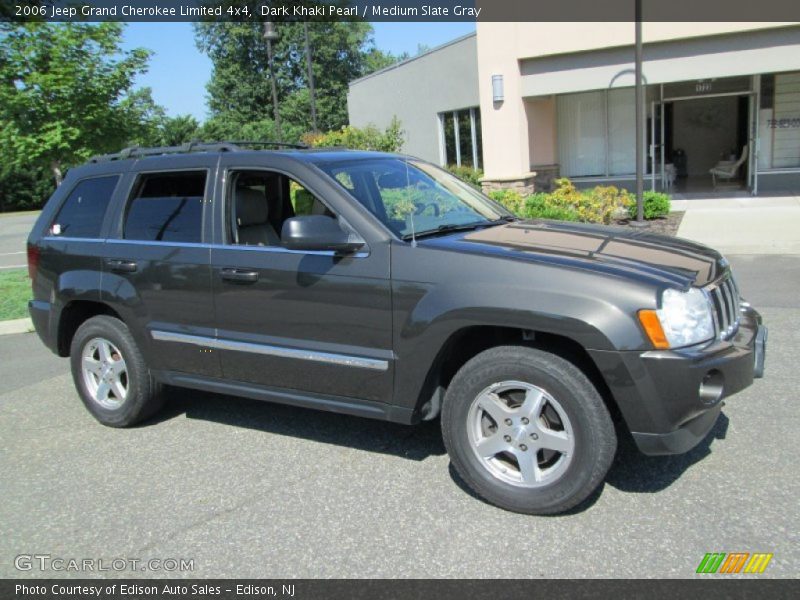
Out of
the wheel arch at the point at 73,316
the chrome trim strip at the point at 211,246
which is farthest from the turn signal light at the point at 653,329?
the wheel arch at the point at 73,316

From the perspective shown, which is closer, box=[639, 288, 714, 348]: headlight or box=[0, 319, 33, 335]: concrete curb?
box=[639, 288, 714, 348]: headlight

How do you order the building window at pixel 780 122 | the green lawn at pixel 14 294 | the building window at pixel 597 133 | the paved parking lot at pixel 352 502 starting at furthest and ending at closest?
the building window at pixel 597 133, the building window at pixel 780 122, the green lawn at pixel 14 294, the paved parking lot at pixel 352 502

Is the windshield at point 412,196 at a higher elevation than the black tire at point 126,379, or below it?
higher

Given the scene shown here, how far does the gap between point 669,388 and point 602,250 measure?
0.90 m

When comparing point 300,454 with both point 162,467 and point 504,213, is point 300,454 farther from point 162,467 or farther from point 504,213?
point 504,213

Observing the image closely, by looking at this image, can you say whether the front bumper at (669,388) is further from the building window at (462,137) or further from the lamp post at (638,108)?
the building window at (462,137)

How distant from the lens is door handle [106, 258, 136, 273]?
475 centimetres

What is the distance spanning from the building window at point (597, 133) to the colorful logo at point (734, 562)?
16635mm

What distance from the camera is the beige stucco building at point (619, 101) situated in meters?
14.5

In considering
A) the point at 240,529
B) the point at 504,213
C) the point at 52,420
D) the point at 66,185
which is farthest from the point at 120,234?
the point at 504,213

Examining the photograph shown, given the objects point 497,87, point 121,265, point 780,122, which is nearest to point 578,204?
point 497,87

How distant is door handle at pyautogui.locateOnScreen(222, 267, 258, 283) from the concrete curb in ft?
19.3

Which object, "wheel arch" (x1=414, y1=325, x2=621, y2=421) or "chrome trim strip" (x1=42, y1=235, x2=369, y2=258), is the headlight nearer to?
"wheel arch" (x1=414, y1=325, x2=621, y2=421)

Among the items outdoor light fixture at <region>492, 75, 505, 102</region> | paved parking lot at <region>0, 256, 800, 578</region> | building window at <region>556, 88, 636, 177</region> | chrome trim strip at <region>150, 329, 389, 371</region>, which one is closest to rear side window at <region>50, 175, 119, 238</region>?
chrome trim strip at <region>150, 329, 389, 371</region>
